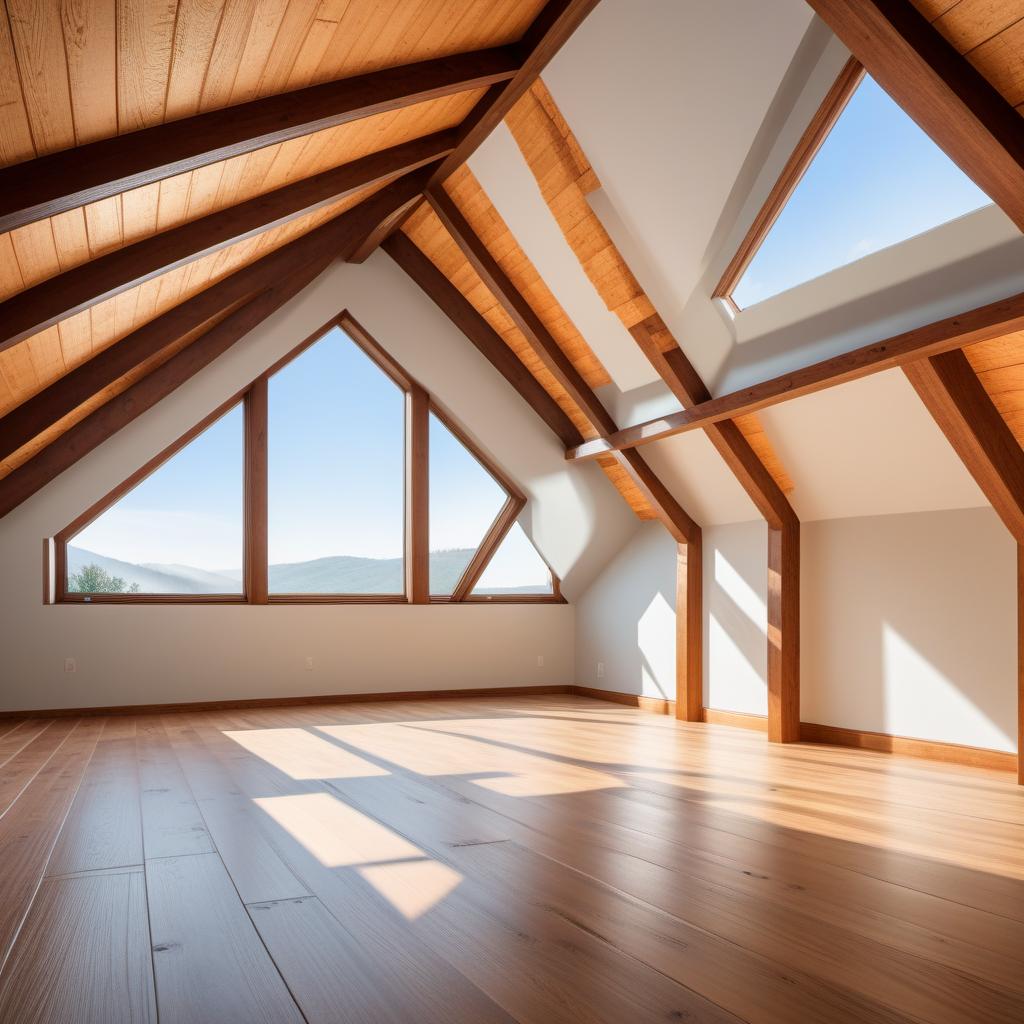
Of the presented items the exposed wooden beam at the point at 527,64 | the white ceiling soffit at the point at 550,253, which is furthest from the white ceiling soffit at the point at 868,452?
the exposed wooden beam at the point at 527,64

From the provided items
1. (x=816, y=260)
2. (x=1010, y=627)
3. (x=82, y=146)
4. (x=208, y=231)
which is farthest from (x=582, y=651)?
(x=82, y=146)

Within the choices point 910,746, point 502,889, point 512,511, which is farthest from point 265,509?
point 502,889

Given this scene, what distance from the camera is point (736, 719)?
686 centimetres

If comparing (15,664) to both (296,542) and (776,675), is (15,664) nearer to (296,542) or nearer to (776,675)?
(296,542)

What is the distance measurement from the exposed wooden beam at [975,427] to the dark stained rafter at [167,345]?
393 centimetres

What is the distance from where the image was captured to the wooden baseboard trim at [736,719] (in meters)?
6.64

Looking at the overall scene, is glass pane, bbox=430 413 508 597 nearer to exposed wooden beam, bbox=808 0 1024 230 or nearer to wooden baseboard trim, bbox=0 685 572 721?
wooden baseboard trim, bbox=0 685 572 721

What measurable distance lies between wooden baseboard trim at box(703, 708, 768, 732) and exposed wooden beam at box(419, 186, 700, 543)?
1366 millimetres

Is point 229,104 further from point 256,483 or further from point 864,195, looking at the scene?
point 256,483

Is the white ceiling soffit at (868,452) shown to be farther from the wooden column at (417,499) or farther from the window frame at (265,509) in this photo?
the wooden column at (417,499)

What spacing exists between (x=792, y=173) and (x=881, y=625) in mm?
2808

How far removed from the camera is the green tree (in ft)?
23.4

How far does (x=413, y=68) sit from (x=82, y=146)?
70.1 inches

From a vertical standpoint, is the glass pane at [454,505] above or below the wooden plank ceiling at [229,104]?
below
